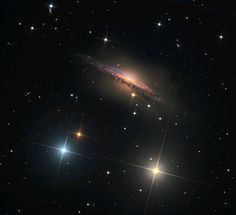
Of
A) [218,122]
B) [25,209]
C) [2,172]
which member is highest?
[218,122]

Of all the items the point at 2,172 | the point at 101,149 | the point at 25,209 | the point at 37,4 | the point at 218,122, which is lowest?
the point at 25,209

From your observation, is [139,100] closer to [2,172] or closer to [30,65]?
[30,65]

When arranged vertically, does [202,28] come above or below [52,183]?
above

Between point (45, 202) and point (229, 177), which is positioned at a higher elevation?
point (229, 177)

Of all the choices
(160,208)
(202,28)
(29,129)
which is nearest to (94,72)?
(29,129)

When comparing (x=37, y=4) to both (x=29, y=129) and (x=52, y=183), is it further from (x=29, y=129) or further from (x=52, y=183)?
(x=52, y=183)

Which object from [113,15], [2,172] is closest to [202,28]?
[113,15]
